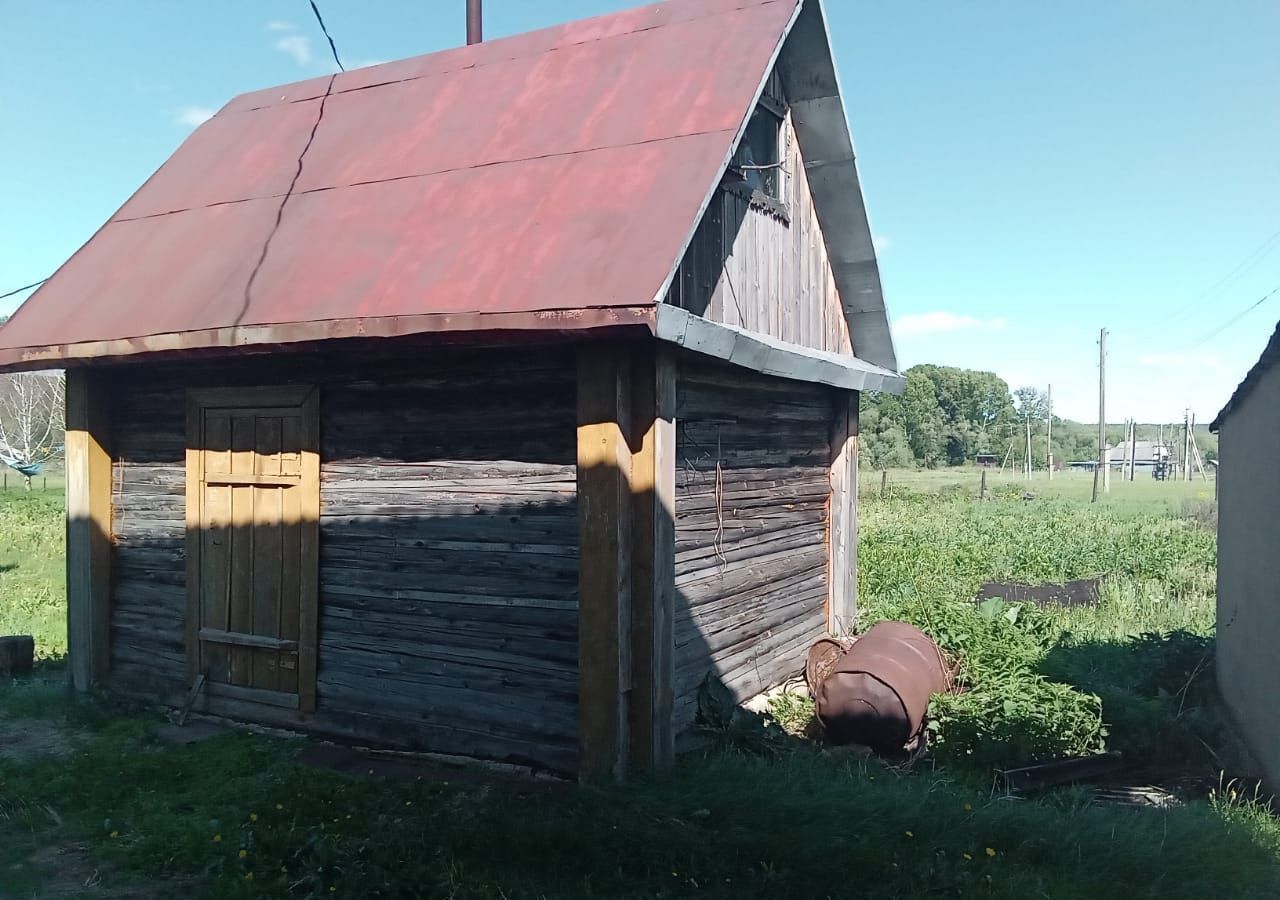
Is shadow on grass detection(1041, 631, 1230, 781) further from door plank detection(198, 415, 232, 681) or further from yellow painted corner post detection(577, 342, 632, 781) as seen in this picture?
door plank detection(198, 415, 232, 681)

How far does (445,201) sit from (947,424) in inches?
3457

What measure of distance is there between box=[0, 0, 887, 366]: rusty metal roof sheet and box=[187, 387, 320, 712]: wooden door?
858 mm

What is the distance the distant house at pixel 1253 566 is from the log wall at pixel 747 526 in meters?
3.49

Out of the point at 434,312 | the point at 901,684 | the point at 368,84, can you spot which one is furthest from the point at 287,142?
the point at 901,684

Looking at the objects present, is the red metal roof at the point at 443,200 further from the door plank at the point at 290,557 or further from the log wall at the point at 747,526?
the log wall at the point at 747,526

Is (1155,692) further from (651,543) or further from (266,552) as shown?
(266,552)

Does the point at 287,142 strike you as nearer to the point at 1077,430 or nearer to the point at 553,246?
the point at 553,246

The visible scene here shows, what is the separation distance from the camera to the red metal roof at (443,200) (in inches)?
222

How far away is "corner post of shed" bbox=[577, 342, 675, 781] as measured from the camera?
555 centimetres

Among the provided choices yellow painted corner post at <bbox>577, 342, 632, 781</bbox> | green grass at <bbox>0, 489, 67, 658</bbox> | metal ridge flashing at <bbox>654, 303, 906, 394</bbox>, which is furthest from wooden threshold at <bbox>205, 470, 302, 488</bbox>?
green grass at <bbox>0, 489, 67, 658</bbox>

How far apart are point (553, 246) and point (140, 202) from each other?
5.30m

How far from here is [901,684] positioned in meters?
6.77

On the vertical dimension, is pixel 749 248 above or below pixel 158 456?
above

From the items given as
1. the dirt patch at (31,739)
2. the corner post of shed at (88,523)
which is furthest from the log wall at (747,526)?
the corner post of shed at (88,523)
